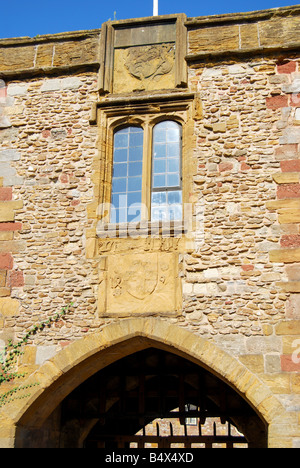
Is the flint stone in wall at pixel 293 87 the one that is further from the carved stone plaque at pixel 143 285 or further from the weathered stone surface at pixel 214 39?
the carved stone plaque at pixel 143 285

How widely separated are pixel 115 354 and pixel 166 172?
2.30 metres

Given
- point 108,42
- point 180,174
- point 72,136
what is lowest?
point 180,174

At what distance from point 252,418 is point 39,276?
352 centimetres

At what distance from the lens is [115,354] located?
24.5 ft

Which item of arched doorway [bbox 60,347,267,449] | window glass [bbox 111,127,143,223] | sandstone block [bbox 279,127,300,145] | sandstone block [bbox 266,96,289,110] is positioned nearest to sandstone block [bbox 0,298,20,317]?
window glass [bbox 111,127,143,223]

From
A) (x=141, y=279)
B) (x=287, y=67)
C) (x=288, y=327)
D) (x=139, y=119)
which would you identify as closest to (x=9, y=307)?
(x=141, y=279)

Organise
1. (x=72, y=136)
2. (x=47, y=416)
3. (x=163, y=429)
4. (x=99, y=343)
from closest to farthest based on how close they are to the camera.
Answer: (x=99, y=343) → (x=47, y=416) → (x=72, y=136) → (x=163, y=429)

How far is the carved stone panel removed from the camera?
816cm

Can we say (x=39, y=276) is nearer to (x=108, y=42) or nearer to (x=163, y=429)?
(x=108, y=42)

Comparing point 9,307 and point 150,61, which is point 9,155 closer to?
point 9,307

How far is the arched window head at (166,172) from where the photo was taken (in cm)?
763

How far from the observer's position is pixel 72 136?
318 inches

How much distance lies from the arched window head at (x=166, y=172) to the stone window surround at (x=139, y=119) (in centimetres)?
8
